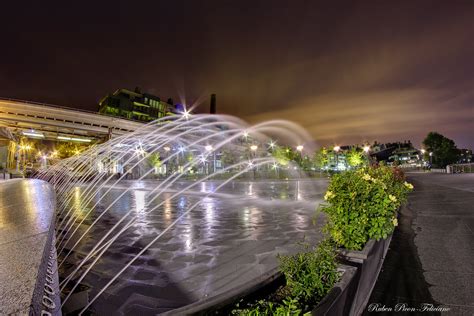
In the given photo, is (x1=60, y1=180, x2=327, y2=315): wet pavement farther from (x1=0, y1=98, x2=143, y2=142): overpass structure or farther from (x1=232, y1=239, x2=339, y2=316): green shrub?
(x1=0, y1=98, x2=143, y2=142): overpass structure

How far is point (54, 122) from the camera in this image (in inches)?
2066

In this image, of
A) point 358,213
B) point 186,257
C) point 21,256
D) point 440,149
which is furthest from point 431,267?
point 440,149

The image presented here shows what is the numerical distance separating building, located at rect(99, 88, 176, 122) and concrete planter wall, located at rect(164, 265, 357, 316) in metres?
114

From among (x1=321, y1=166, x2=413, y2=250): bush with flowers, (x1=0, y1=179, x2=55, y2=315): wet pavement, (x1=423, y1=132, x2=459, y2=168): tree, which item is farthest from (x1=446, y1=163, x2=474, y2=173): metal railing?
(x1=0, y1=179, x2=55, y2=315): wet pavement

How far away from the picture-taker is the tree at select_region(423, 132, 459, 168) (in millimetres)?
80812

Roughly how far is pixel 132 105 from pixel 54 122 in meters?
66.4

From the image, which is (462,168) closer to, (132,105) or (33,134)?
(33,134)

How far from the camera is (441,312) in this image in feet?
12.6

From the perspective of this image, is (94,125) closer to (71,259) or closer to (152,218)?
(152,218)

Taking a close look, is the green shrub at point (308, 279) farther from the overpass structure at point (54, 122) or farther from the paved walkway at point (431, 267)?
the overpass structure at point (54, 122)

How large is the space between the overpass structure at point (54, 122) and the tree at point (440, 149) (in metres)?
82.0

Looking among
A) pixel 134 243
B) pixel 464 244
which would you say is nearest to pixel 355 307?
pixel 464 244

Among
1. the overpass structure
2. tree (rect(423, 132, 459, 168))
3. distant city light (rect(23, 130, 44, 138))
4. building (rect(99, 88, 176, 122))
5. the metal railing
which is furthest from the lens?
building (rect(99, 88, 176, 122))

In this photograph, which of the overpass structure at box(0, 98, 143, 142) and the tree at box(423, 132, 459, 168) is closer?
the overpass structure at box(0, 98, 143, 142)
